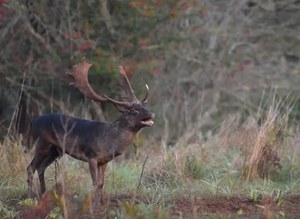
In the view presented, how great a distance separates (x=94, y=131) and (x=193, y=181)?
2.15 m

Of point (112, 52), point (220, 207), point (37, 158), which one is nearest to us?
point (220, 207)

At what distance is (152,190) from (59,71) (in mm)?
7808

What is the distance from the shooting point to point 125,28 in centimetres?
1788

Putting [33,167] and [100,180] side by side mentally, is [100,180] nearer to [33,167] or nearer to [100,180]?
[100,180]

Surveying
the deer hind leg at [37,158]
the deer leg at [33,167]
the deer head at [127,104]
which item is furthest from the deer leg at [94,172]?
the deer leg at [33,167]

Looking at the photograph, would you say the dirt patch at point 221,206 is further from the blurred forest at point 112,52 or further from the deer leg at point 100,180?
the blurred forest at point 112,52

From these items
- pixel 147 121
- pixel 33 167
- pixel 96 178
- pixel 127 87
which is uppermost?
pixel 127 87

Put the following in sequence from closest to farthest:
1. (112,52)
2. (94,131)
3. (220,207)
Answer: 1. (94,131)
2. (220,207)
3. (112,52)

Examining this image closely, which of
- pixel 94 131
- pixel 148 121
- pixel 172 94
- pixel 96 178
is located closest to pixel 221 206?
pixel 148 121

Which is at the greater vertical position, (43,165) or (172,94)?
(43,165)

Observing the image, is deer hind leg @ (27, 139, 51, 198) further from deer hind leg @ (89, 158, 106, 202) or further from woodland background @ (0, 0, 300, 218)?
deer hind leg @ (89, 158, 106, 202)

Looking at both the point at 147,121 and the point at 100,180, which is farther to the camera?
the point at 100,180

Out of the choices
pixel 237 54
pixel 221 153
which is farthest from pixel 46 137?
pixel 237 54

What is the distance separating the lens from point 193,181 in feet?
35.0
